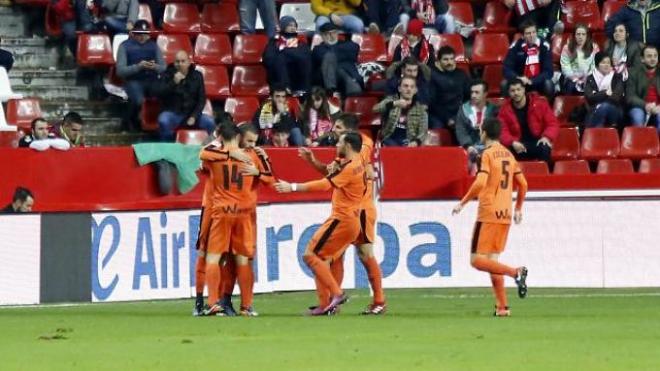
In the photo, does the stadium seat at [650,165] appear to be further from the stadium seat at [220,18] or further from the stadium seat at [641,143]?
the stadium seat at [220,18]

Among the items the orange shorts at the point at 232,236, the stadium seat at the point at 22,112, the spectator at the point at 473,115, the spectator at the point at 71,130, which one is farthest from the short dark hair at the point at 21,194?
the spectator at the point at 473,115

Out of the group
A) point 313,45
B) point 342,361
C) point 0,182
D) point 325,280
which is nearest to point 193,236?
point 0,182

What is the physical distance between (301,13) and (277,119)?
12.7ft

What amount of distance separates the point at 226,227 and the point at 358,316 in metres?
1.51

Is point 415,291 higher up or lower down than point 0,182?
lower down

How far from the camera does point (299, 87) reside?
24.7m

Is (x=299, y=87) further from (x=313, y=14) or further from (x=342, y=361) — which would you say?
(x=342, y=361)

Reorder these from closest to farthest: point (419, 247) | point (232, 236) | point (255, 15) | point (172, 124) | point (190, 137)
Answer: point (232, 236) → point (419, 247) → point (190, 137) → point (172, 124) → point (255, 15)

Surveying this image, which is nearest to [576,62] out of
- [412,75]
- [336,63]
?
→ [412,75]

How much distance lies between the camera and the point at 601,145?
2416 cm

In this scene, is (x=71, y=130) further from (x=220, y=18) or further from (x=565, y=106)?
(x=565, y=106)

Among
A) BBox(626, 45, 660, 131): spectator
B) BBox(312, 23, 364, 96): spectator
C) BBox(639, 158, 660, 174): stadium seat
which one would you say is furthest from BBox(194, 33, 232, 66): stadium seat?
BBox(639, 158, 660, 174): stadium seat

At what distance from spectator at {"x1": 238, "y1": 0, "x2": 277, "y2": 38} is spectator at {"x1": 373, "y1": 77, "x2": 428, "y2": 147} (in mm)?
2353

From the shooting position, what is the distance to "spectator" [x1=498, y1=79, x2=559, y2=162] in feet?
76.6
